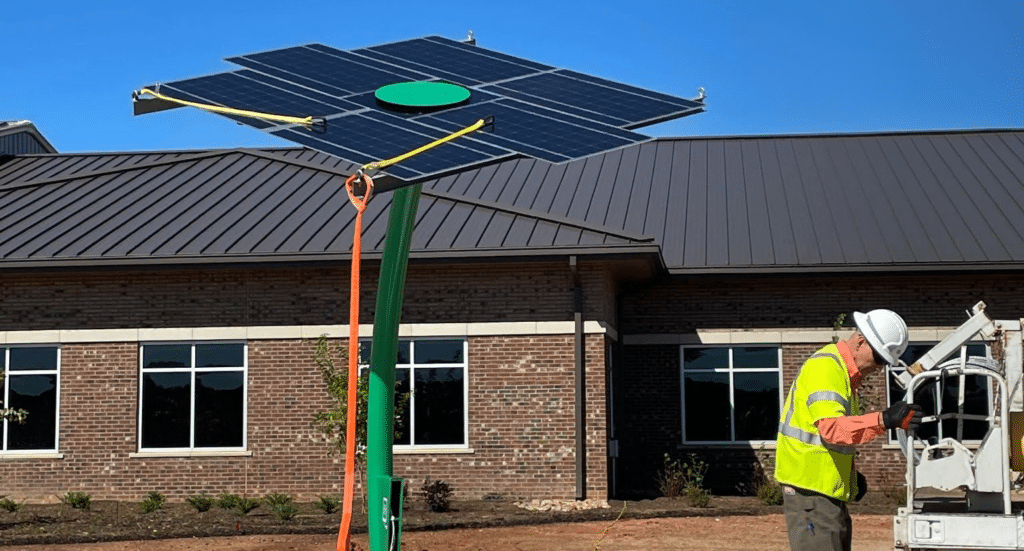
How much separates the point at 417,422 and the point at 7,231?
8.18 meters

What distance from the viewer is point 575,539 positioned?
51.8 feet

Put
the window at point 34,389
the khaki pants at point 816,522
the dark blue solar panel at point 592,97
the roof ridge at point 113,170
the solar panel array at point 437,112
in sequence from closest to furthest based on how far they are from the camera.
Result: the khaki pants at point 816,522
the solar panel array at point 437,112
the dark blue solar panel at point 592,97
the window at point 34,389
the roof ridge at point 113,170

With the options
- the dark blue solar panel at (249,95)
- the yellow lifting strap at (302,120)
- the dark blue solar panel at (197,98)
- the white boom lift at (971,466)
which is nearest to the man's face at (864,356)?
the white boom lift at (971,466)

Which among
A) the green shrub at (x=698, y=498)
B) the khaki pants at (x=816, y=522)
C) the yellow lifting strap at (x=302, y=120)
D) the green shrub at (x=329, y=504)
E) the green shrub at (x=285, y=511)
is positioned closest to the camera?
the khaki pants at (x=816, y=522)

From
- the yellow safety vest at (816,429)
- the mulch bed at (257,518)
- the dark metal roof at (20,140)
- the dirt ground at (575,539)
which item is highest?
the dark metal roof at (20,140)

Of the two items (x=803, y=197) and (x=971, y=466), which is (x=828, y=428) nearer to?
(x=971, y=466)

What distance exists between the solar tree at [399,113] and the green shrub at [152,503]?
10.4 meters

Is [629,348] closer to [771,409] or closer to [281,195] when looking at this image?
[771,409]

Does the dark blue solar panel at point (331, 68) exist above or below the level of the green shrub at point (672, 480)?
above

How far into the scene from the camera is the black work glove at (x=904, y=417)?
6.95 metres

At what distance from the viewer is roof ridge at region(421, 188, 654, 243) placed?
1952 centimetres

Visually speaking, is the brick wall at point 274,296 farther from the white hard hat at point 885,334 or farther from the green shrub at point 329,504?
the white hard hat at point 885,334

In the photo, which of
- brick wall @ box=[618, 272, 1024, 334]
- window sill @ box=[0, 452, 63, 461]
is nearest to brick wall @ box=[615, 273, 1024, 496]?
brick wall @ box=[618, 272, 1024, 334]

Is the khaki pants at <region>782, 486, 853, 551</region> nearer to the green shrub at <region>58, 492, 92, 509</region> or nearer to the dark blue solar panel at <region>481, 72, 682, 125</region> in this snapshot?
the dark blue solar panel at <region>481, 72, 682, 125</region>
